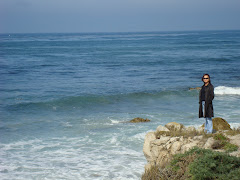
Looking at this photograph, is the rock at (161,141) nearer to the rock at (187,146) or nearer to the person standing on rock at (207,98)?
the rock at (187,146)

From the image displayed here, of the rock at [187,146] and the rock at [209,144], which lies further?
the rock at [187,146]

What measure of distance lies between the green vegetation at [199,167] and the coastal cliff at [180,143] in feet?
1.72

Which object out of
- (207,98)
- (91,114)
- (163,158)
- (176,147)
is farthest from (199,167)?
(91,114)

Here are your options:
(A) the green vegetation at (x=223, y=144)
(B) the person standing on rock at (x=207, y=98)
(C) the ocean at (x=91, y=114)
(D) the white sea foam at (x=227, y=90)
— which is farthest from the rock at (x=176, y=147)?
(D) the white sea foam at (x=227, y=90)

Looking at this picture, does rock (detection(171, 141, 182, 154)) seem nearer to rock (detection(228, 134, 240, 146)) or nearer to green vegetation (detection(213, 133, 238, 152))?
green vegetation (detection(213, 133, 238, 152))

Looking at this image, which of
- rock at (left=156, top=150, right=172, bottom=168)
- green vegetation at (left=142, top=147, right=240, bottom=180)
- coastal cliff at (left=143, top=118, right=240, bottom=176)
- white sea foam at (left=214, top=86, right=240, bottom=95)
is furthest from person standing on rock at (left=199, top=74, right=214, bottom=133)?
white sea foam at (left=214, top=86, right=240, bottom=95)

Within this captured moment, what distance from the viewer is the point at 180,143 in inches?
372

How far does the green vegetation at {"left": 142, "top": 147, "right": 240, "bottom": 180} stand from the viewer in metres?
7.46

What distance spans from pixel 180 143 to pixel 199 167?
1.86 metres

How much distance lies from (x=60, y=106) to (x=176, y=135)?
14021 millimetres

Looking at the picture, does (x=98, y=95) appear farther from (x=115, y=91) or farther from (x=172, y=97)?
(x=172, y=97)

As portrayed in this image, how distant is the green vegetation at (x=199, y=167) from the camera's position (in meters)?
7.46

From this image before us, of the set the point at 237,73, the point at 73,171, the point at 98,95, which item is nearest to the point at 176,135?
the point at 73,171

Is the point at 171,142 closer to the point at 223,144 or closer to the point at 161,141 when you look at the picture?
the point at 161,141
